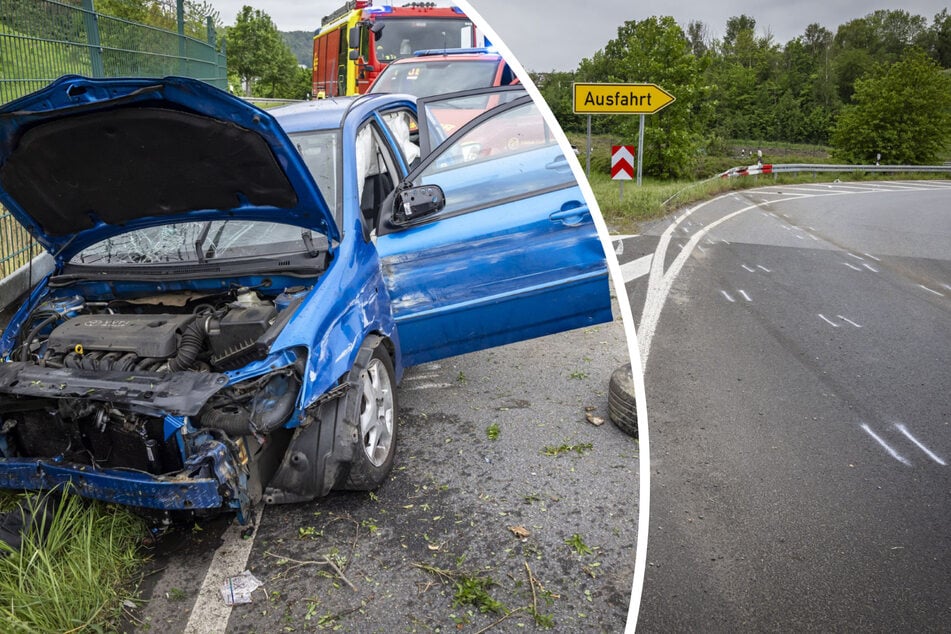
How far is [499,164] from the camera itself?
305 centimetres

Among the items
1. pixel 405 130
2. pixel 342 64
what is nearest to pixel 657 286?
pixel 405 130

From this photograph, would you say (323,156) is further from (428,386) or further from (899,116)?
(899,116)

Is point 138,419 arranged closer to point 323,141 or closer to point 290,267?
A: point 290,267

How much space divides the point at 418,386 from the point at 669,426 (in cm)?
257

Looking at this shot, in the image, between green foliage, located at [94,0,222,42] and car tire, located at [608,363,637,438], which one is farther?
green foliage, located at [94,0,222,42]

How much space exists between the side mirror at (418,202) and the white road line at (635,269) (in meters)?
1.19

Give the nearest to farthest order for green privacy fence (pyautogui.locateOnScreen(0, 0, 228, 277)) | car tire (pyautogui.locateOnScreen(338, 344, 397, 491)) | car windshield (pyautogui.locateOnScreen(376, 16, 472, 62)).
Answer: car tire (pyautogui.locateOnScreen(338, 344, 397, 491)) < green privacy fence (pyautogui.locateOnScreen(0, 0, 228, 277)) < car windshield (pyautogui.locateOnScreen(376, 16, 472, 62))

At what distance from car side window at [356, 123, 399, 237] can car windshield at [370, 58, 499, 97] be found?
5.42 m

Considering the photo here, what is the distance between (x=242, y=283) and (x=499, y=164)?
1.26m

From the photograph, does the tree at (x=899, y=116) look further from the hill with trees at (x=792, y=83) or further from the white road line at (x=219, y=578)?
the white road line at (x=219, y=578)

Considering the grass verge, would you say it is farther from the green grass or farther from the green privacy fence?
the green privacy fence

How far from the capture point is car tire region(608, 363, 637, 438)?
2.48 metres

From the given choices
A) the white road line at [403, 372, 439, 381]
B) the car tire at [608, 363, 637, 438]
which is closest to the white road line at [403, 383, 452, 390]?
the white road line at [403, 372, 439, 381]

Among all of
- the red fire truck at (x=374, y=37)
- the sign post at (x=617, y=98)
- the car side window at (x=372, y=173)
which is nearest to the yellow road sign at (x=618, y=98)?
the sign post at (x=617, y=98)
